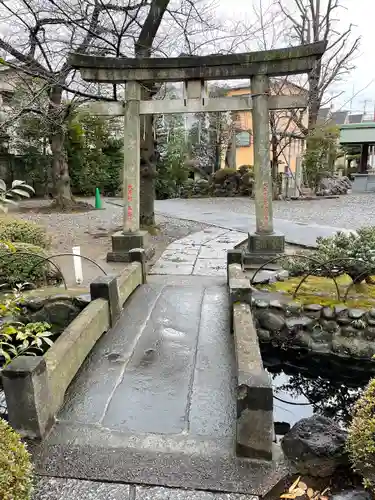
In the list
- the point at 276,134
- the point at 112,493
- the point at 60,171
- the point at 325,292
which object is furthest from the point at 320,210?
the point at 112,493

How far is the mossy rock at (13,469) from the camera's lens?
195cm

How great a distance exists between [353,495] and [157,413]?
1533mm

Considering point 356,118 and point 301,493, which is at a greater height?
point 356,118

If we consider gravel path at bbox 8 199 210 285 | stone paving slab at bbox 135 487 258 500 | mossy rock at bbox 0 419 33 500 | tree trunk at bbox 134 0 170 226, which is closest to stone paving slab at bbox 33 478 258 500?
stone paving slab at bbox 135 487 258 500

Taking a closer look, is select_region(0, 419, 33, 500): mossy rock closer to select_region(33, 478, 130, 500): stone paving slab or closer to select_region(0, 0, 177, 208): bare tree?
select_region(33, 478, 130, 500): stone paving slab

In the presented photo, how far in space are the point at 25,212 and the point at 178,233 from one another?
7.39 meters

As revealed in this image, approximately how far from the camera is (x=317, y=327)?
531 cm

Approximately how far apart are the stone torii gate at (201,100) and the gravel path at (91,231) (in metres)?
0.82

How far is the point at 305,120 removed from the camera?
2600 centimetres

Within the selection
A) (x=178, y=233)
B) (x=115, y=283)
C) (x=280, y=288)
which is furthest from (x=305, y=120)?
(x=115, y=283)

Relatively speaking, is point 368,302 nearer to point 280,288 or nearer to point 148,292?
point 280,288

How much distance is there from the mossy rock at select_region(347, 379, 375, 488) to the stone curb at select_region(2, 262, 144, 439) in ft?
7.32

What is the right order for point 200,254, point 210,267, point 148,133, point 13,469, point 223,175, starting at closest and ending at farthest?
point 13,469 < point 210,267 < point 200,254 < point 148,133 < point 223,175

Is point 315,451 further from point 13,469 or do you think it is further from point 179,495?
point 13,469
